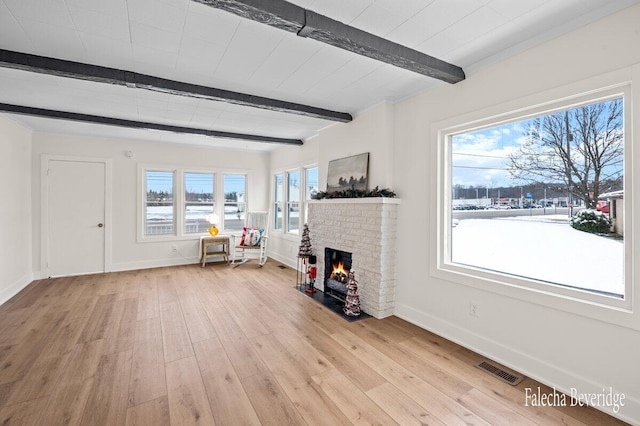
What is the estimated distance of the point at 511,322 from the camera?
2.41 m

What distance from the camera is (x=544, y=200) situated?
95.1 inches

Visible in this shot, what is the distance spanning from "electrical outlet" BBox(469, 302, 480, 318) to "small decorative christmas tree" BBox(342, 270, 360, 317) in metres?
1.25

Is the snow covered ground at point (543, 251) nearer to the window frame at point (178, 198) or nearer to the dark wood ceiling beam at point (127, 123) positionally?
the dark wood ceiling beam at point (127, 123)

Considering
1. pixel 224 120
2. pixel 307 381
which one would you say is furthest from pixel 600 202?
pixel 224 120

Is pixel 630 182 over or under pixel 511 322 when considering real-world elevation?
over

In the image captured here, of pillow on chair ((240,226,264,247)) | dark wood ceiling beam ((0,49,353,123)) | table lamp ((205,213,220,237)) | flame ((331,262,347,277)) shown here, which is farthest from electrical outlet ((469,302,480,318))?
table lamp ((205,213,220,237))

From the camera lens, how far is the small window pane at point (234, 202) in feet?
21.8

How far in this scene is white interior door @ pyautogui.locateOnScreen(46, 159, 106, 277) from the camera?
5039mm

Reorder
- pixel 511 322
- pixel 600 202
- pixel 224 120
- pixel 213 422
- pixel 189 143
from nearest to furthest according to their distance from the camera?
pixel 213 422 < pixel 600 202 < pixel 511 322 < pixel 224 120 < pixel 189 143

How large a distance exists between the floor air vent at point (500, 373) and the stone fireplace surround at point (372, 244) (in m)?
1.17

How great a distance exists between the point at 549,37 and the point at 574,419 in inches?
103

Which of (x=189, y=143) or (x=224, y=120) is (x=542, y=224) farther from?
(x=189, y=143)

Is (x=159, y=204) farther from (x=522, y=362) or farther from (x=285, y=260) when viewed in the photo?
(x=522, y=362)

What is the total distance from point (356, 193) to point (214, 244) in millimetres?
3817
